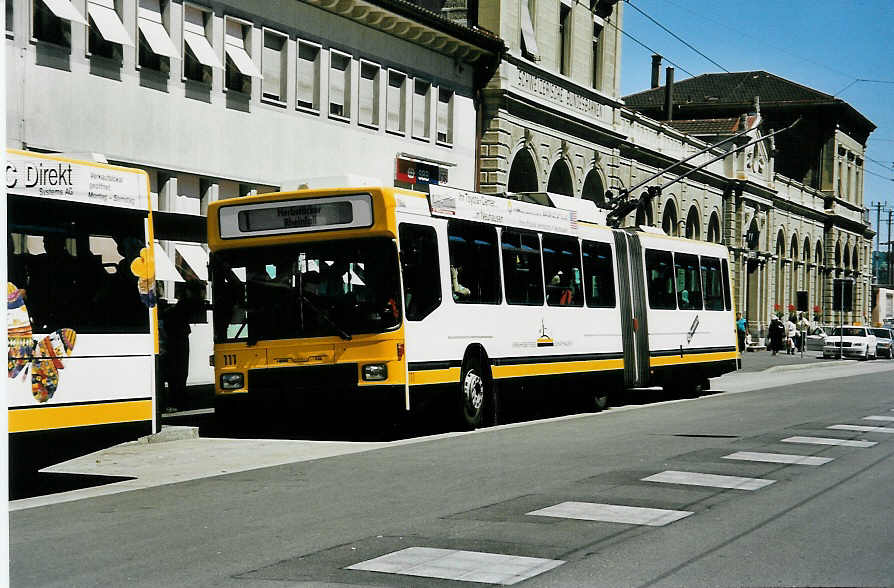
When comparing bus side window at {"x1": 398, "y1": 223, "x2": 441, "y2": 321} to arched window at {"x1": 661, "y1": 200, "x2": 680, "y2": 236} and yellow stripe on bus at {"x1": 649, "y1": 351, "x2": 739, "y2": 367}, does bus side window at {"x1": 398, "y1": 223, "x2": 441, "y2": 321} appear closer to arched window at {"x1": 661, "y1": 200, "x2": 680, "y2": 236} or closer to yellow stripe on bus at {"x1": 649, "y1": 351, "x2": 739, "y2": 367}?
yellow stripe on bus at {"x1": 649, "y1": 351, "x2": 739, "y2": 367}

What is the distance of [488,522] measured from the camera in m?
9.02

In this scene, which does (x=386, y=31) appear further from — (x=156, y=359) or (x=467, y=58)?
(x=156, y=359)

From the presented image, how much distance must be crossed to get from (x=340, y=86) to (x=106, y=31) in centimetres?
858

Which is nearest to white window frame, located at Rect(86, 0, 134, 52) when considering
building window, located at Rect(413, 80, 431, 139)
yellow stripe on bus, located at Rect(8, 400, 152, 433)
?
building window, located at Rect(413, 80, 431, 139)

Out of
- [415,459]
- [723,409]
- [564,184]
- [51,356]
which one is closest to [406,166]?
[564,184]

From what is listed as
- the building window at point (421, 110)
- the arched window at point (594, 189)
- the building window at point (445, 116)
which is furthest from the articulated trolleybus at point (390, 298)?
the arched window at point (594, 189)

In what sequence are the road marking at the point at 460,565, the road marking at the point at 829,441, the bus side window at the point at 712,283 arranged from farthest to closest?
the bus side window at the point at 712,283 < the road marking at the point at 829,441 < the road marking at the point at 460,565

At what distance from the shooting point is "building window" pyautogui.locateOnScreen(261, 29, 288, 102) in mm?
28203

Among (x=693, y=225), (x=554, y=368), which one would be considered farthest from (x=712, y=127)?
(x=554, y=368)

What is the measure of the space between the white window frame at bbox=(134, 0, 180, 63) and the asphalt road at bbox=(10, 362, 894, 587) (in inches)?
482

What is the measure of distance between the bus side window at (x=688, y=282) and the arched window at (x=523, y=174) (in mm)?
14033

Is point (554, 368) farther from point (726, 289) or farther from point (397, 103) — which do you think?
point (397, 103)

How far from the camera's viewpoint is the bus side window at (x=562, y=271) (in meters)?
19.9

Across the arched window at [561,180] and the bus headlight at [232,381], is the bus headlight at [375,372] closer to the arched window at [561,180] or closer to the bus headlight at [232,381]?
the bus headlight at [232,381]
